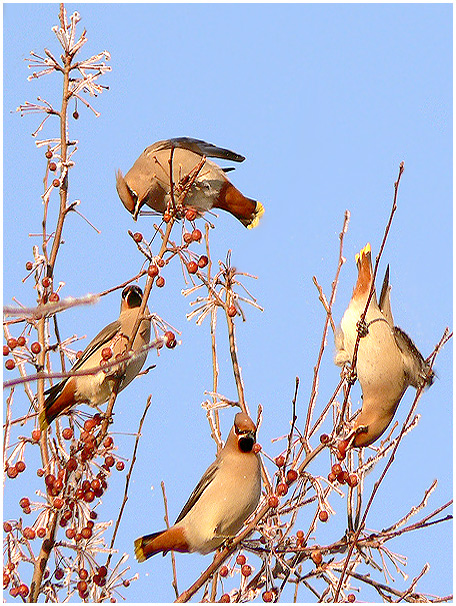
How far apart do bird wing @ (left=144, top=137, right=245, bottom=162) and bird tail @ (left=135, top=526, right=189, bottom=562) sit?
6.97 feet

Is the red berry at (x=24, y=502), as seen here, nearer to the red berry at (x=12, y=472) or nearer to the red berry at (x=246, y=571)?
the red berry at (x=12, y=472)

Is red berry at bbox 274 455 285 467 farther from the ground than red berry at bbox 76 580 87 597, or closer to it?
closer to it

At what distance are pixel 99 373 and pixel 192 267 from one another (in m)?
0.64

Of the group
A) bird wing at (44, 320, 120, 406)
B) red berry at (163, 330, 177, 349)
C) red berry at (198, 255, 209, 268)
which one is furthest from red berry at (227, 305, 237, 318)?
bird wing at (44, 320, 120, 406)

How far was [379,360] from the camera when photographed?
12.9 ft

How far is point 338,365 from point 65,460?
1.58 meters

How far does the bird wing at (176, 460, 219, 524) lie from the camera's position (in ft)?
11.4

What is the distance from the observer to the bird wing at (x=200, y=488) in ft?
11.4

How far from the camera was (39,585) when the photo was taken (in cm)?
273

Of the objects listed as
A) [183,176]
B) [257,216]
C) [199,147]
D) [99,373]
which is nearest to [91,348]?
[99,373]

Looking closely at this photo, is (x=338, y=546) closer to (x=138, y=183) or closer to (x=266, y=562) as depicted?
(x=266, y=562)

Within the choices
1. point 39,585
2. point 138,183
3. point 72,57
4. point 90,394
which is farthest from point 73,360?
point 138,183

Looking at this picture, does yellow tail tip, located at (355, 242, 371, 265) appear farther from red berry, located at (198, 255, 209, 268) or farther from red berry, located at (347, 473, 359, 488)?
red berry, located at (347, 473, 359, 488)

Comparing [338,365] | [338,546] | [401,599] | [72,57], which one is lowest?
[401,599]
